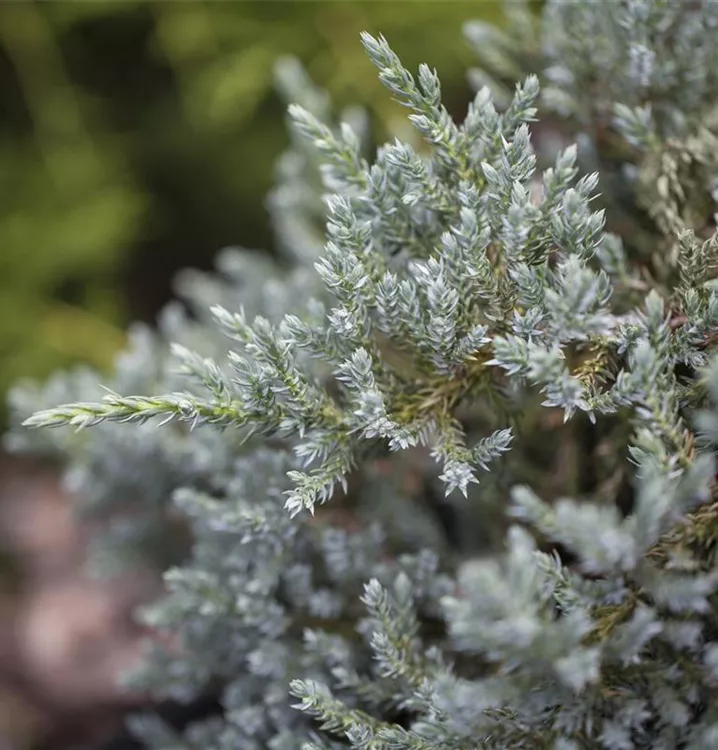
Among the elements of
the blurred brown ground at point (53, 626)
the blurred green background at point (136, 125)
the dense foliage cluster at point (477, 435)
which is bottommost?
the blurred brown ground at point (53, 626)

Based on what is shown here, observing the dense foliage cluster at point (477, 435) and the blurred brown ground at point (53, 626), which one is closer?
the dense foliage cluster at point (477, 435)

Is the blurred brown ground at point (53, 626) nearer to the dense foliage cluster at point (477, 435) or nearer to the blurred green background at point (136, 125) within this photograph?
the blurred green background at point (136, 125)

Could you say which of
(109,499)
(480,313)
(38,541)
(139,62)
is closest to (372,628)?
(480,313)

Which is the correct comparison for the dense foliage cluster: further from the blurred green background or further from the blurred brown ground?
the blurred brown ground

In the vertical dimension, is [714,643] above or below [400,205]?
below

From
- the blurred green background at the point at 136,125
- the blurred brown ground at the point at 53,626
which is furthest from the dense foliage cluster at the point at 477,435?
the blurred brown ground at the point at 53,626

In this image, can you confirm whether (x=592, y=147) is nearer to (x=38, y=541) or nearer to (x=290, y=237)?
(x=290, y=237)

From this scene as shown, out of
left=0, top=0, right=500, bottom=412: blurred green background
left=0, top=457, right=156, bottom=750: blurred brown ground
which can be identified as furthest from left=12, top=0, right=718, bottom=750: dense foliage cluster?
left=0, top=457, right=156, bottom=750: blurred brown ground
